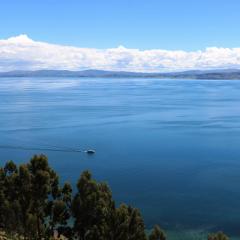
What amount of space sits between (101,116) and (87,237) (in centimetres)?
8271

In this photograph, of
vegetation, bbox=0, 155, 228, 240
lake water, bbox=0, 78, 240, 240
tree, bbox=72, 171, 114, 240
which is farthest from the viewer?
lake water, bbox=0, 78, 240, 240

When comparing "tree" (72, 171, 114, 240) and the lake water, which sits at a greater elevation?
"tree" (72, 171, 114, 240)

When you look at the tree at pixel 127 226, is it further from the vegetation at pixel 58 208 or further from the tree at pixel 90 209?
the tree at pixel 90 209

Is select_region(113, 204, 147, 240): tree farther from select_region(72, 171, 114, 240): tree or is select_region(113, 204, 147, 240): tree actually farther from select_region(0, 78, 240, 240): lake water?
select_region(0, 78, 240, 240): lake water

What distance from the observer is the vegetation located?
81.8ft

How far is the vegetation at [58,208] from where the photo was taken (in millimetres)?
24922

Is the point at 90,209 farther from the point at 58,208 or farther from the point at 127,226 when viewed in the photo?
the point at 127,226

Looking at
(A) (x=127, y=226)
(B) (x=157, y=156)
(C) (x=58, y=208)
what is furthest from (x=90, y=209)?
(B) (x=157, y=156)

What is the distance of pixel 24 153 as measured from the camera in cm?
6438

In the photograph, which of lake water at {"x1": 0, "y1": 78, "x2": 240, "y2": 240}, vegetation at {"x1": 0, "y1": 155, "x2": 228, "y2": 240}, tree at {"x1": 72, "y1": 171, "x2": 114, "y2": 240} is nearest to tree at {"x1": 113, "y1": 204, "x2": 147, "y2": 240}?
vegetation at {"x1": 0, "y1": 155, "x2": 228, "y2": 240}

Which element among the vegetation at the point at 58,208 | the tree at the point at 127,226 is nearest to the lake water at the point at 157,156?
the tree at the point at 127,226

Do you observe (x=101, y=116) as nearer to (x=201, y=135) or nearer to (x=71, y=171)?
(x=201, y=135)

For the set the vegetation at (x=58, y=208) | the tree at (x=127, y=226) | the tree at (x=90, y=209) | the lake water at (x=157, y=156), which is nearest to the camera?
the tree at (x=127, y=226)

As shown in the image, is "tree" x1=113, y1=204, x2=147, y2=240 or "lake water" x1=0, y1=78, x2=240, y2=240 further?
"lake water" x1=0, y1=78, x2=240, y2=240
